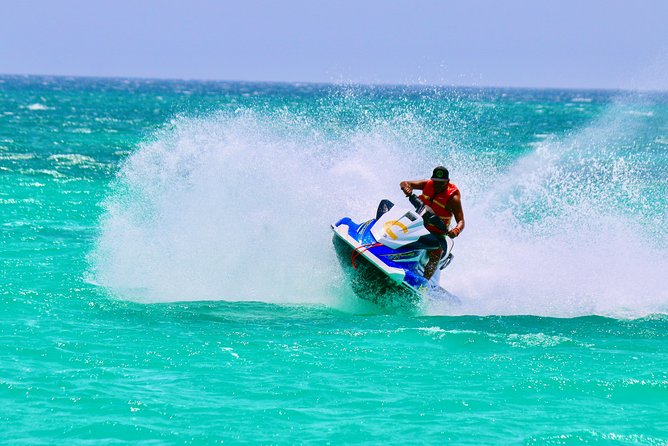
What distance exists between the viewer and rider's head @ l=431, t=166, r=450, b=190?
11422mm

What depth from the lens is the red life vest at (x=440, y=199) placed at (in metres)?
11.7

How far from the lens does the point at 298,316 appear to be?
1162cm

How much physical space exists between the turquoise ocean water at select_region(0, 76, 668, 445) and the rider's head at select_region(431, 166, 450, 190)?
59.5 inches

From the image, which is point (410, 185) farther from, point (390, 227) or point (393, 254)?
point (393, 254)

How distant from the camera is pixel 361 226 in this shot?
11.9 metres

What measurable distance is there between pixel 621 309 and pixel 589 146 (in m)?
29.2

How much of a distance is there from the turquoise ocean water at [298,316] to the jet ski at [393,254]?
254 mm

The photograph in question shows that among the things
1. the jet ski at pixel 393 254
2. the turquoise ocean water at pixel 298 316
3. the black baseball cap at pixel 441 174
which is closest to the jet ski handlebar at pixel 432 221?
the jet ski at pixel 393 254

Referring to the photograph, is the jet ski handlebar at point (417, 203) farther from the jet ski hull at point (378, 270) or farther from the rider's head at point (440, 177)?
the jet ski hull at point (378, 270)

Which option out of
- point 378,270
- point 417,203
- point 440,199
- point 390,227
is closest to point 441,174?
point 440,199

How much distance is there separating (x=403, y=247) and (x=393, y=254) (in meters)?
0.16

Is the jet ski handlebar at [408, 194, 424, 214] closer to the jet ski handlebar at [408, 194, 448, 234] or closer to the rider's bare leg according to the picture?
the jet ski handlebar at [408, 194, 448, 234]

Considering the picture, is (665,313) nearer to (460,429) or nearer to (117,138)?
(460,429)

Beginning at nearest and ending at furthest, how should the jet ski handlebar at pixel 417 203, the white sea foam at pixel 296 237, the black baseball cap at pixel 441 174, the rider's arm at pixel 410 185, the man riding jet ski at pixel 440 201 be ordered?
the black baseball cap at pixel 441 174 < the man riding jet ski at pixel 440 201 < the jet ski handlebar at pixel 417 203 < the rider's arm at pixel 410 185 < the white sea foam at pixel 296 237
